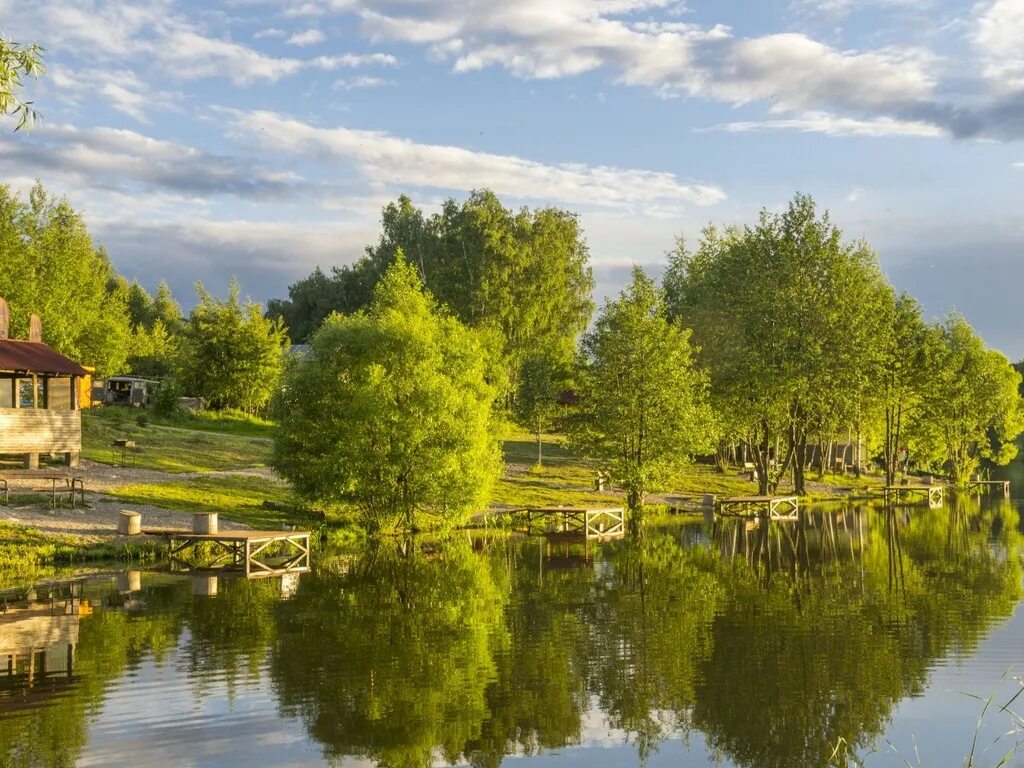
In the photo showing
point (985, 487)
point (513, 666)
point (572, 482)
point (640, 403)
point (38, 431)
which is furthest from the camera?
point (985, 487)

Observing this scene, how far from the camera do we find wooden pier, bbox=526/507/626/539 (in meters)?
52.0

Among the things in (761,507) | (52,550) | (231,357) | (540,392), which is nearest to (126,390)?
(231,357)

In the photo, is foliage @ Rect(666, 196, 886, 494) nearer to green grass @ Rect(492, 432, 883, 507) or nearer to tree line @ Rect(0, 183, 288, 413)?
green grass @ Rect(492, 432, 883, 507)

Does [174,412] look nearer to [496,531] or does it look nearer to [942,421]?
[496,531]

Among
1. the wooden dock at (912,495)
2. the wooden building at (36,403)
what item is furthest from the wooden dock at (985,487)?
the wooden building at (36,403)

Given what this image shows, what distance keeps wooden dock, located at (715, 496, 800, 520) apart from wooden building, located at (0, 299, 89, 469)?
3881 cm

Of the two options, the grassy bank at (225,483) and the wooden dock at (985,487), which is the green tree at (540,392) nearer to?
the grassy bank at (225,483)

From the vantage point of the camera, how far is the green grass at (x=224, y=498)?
45.3 metres

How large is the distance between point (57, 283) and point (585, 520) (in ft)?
143

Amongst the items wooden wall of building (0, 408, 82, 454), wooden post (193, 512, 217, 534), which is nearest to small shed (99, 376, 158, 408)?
wooden wall of building (0, 408, 82, 454)

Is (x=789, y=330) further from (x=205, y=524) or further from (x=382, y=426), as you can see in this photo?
(x=205, y=524)

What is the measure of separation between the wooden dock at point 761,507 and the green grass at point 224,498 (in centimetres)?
2863

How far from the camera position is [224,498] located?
4853 centimetres

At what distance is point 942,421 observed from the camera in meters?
92.8
